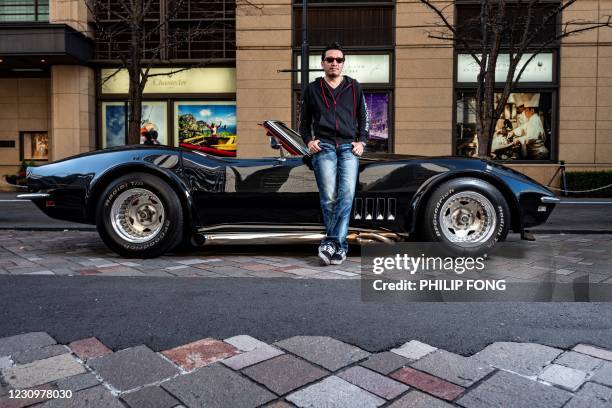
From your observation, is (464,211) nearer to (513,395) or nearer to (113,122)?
(513,395)

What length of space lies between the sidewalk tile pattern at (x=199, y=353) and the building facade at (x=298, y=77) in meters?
12.1

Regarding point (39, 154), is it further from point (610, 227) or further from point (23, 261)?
point (610, 227)

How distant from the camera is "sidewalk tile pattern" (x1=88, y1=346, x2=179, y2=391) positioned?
6.07 feet

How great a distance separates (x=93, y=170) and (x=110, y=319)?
7.13ft

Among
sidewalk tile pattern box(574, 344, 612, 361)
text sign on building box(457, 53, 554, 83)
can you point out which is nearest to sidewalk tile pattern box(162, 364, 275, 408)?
sidewalk tile pattern box(574, 344, 612, 361)

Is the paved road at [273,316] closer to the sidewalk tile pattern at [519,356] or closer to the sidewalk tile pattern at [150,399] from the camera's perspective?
the sidewalk tile pattern at [519,356]

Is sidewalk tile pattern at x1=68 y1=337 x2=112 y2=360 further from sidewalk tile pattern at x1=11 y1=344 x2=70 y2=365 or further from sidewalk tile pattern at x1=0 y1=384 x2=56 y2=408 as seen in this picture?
sidewalk tile pattern at x1=0 y1=384 x2=56 y2=408

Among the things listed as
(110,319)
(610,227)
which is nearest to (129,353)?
(110,319)

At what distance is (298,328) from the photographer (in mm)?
2457

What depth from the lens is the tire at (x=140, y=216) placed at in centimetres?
433

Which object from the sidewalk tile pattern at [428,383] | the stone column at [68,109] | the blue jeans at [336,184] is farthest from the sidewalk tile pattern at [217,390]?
the stone column at [68,109]

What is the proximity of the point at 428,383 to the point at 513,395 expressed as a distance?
27 centimetres

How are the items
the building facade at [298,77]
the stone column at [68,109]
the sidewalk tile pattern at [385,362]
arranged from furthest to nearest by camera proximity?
the stone column at [68,109], the building facade at [298,77], the sidewalk tile pattern at [385,362]

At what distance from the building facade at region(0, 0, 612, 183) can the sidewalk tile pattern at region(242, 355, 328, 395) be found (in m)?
12.3
